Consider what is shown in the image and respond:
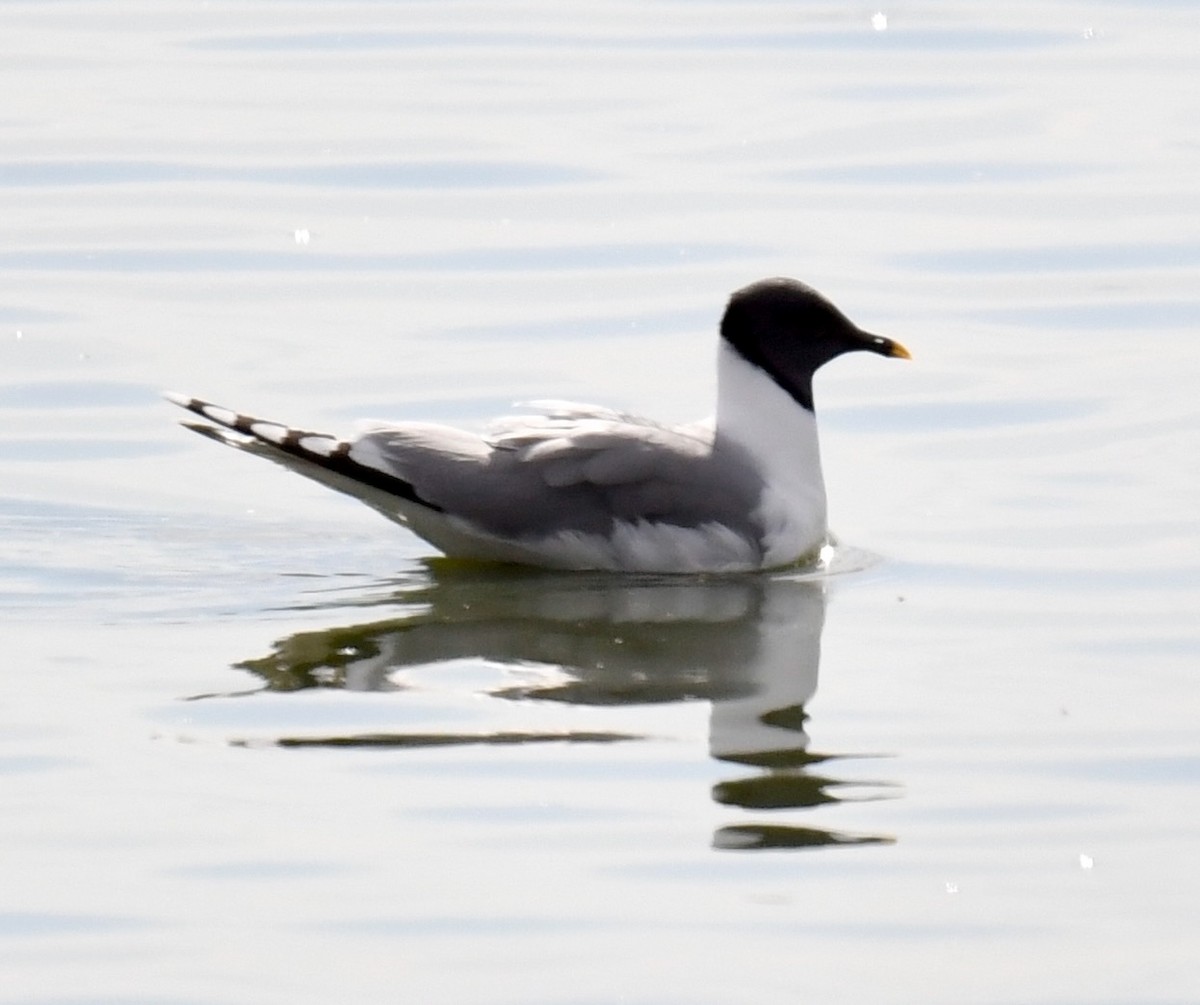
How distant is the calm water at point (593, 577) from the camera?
19.2 ft

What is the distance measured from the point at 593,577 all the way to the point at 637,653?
3.47ft

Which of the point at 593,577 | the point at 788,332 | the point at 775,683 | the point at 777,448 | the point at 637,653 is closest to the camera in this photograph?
the point at 775,683

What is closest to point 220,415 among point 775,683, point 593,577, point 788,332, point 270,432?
point 270,432

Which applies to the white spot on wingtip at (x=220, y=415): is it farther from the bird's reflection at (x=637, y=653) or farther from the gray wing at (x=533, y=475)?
the bird's reflection at (x=637, y=653)

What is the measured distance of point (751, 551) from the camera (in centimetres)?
904

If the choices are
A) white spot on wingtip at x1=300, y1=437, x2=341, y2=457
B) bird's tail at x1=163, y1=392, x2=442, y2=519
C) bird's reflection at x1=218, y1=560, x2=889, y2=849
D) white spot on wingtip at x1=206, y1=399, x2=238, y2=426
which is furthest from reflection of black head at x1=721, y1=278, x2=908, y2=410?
white spot on wingtip at x1=206, y1=399, x2=238, y2=426

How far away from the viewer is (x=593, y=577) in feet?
29.7

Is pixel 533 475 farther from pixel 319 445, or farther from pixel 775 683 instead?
pixel 775 683

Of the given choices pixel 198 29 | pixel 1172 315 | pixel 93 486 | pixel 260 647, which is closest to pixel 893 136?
pixel 1172 315

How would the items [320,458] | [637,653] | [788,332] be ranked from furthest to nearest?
[788,332] < [320,458] < [637,653]

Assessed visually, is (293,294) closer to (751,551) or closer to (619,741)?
(751,551)

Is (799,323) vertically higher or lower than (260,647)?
higher

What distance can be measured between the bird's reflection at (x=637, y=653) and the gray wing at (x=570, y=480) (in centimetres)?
21

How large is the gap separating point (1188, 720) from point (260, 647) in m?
2.63
